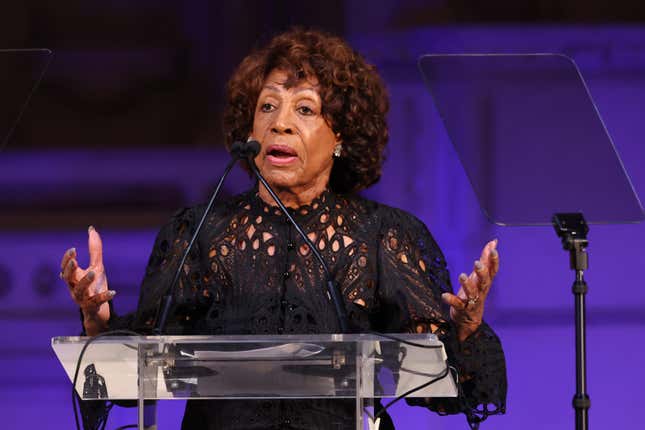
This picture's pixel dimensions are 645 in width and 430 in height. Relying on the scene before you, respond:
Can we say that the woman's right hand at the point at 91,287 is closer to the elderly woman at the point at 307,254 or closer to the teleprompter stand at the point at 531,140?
the elderly woman at the point at 307,254

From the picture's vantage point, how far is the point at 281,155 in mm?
2768

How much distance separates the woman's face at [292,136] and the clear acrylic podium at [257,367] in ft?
2.47

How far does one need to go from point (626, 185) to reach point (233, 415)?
0.96 m

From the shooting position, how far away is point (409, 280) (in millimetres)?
2684

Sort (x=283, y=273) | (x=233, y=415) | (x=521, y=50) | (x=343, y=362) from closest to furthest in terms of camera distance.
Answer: (x=343, y=362)
(x=233, y=415)
(x=283, y=273)
(x=521, y=50)

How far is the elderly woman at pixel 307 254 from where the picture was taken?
101 inches

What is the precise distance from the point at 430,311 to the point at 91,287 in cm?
72

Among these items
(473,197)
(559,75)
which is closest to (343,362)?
(559,75)

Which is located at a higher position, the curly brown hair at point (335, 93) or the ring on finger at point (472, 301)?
the curly brown hair at point (335, 93)

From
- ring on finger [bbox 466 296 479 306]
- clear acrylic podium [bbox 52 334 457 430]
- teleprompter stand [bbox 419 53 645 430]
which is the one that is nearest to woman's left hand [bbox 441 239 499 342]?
ring on finger [bbox 466 296 479 306]

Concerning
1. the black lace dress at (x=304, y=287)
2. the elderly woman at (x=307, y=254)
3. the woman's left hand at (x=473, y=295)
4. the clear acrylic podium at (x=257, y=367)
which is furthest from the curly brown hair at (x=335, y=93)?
the clear acrylic podium at (x=257, y=367)

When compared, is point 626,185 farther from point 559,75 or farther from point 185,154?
point 185,154

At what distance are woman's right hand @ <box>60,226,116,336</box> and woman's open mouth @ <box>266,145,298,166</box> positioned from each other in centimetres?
46

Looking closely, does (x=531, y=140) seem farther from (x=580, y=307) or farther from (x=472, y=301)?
(x=580, y=307)
